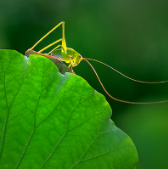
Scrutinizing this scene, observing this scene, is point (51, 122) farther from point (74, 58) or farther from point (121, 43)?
point (121, 43)

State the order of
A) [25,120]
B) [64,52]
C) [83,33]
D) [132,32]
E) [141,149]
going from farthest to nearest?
1. [132,32]
2. [83,33]
3. [141,149]
4. [64,52]
5. [25,120]

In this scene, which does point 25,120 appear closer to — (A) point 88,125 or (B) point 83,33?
(A) point 88,125

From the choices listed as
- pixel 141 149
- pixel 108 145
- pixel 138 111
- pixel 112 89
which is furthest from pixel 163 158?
pixel 108 145

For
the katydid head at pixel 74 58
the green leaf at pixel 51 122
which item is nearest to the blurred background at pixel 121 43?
the katydid head at pixel 74 58

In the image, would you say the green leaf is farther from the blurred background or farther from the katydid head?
the blurred background

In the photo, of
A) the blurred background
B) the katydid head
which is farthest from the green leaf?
the blurred background
